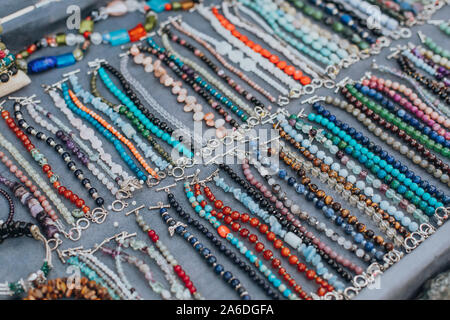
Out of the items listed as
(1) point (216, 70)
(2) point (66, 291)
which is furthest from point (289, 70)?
(2) point (66, 291)

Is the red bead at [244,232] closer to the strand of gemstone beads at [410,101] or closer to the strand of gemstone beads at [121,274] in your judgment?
the strand of gemstone beads at [121,274]

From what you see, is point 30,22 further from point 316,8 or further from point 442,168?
point 442,168

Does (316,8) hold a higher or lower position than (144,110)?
higher

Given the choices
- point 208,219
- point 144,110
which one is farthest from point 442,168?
point 144,110

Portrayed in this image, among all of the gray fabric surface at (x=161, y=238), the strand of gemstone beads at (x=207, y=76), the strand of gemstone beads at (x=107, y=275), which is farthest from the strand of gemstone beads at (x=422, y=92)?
the strand of gemstone beads at (x=107, y=275)

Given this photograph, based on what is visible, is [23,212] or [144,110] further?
[144,110]

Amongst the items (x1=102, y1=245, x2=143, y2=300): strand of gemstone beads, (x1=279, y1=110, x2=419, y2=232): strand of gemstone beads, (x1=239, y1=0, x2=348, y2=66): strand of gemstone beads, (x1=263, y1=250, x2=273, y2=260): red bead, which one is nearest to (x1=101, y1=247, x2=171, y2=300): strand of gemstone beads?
(x1=102, y1=245, x2=143, y2=300): strand of gemstone beads

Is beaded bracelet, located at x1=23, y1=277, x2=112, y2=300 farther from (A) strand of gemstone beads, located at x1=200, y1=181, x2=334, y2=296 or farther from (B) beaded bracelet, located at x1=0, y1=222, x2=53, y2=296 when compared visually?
(A) strand of gemstone beads, located at x1=200, y1=181, x2=334, y2=296
